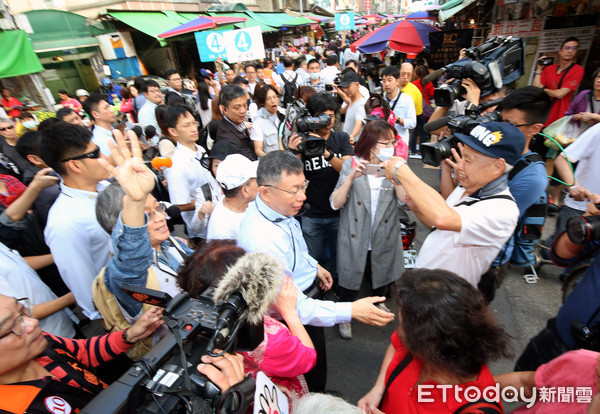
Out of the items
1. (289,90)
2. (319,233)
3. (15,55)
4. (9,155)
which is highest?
(15,55)

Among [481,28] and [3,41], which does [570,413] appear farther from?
[3,41]

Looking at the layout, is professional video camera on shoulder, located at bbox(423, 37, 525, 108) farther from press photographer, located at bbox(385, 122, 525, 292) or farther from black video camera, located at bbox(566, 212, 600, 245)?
black video camera, located at bbox(566, 212, 600, 245)

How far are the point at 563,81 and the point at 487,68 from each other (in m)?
2.94

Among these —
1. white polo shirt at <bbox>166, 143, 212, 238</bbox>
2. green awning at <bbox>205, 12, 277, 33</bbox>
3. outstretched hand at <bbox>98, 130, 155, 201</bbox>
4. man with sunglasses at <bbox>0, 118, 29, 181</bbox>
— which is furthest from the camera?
green awning at <bbox>205, 12, 277, 33</bbox>

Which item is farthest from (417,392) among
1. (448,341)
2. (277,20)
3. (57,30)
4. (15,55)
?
(277,20)

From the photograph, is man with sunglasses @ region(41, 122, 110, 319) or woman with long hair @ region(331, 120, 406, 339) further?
woman with long hair @ region(331, 120, 406, 339)

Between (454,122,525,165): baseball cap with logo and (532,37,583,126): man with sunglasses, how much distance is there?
396 cm

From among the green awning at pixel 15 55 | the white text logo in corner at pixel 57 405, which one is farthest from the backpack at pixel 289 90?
the white text logo in corner at pixel 57 405

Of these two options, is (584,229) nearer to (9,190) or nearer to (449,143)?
(449,143)

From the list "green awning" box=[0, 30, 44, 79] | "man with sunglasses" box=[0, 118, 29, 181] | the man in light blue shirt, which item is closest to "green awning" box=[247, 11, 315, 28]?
"green awning" box=[0, 30, 44, 79]

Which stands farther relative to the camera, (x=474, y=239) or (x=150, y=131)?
(x=150, y=131)

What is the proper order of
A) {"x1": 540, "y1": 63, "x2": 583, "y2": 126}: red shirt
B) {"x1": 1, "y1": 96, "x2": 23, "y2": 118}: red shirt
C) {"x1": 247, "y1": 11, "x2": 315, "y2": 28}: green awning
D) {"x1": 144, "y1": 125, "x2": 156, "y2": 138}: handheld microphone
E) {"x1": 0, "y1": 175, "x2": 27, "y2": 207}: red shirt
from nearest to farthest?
{"x1": 0, "y1": 175, "x2": 27, "y2": 207}: red shirt
{"x1": 144, "y1": 125, "x2": 156, "y2": 138}: handheld microphone
{"x1": 540, "y1": 63, "x2": 583, "y2": 126}: red shirt
{"x1": 1, "y1": 96, "x2": 23, "y2": 118}: red shirt
{"x1": 247, "y1": 11, "x2": 315, "y2": 28}: green awning

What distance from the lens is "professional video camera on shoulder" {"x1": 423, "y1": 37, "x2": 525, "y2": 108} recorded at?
108 inches

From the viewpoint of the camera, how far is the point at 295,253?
A: 1894mm
